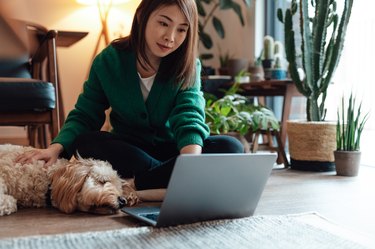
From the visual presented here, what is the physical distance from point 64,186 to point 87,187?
0.07 metres

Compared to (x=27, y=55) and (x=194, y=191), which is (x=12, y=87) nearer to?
(x=27, y=55)

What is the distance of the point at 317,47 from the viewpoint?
2100 millimetres

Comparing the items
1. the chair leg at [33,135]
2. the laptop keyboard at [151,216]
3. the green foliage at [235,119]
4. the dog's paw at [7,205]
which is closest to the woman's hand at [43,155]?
the dog's paw at [7,205]

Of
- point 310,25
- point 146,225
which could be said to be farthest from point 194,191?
point 310,25

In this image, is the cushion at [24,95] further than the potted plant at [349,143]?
No

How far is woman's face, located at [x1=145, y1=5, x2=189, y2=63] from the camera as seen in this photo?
127cm

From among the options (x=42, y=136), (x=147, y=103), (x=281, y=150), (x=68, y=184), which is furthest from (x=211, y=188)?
(x=42, y=136)

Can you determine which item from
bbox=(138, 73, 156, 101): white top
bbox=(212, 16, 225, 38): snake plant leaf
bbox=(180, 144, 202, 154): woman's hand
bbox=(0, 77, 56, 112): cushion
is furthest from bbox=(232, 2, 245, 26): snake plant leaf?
bbox=(180, 144, 202, 154): woman's hand

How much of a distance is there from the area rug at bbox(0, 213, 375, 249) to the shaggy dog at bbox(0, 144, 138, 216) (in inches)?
6.6

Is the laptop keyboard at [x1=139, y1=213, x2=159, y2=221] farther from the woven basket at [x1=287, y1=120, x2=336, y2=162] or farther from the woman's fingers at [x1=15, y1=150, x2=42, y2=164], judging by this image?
the woven basket at [x1=287, y1=120, x2=336, y2=162]

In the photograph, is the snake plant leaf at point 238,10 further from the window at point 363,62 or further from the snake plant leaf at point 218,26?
the window at point 363,62

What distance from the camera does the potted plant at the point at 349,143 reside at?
1.92 metres

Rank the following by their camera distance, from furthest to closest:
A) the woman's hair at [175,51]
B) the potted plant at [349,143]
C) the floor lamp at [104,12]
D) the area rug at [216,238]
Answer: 1. the floor lamp at [104,12]
2. the potted plant at [349,143]
3. the woman's hair at [175,51]
4. the area rug at [216,238]

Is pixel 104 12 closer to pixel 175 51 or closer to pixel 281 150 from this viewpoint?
pixel 281 150
